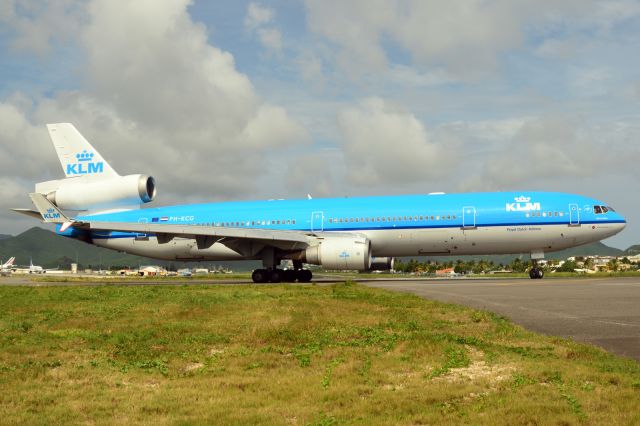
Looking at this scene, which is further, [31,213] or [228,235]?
[31,213]

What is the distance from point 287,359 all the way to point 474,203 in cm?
2391

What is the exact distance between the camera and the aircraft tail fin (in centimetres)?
3738

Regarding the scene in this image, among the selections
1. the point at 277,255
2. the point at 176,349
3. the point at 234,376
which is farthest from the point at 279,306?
the point at 277,255

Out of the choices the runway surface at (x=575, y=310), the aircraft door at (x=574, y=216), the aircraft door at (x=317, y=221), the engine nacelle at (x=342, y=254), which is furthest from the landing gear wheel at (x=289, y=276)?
the aircraft door at (x=574, y=216)

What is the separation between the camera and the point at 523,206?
31156 mm

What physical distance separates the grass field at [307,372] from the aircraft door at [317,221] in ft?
60.4

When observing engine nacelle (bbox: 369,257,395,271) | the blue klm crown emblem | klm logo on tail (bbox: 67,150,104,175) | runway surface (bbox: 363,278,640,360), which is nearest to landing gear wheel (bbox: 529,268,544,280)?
engine nacelle (bbox: 369,257,395,271)

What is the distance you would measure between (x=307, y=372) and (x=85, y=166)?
32641 mm

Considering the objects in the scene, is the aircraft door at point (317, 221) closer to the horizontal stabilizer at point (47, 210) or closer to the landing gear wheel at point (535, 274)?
the landing gear wheel at point (535, 274)

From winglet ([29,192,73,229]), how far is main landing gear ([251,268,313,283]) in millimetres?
10413

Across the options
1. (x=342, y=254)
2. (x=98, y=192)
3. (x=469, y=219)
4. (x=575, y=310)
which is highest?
(x=98, y=192)

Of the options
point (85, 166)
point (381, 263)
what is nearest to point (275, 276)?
point (381, 263)

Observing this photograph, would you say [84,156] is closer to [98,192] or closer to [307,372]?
[98,192]

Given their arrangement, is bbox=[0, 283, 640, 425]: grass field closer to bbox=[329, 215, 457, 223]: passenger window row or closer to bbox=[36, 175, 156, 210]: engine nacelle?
bbox=[329, 215, 457, 223]: passenger window row
